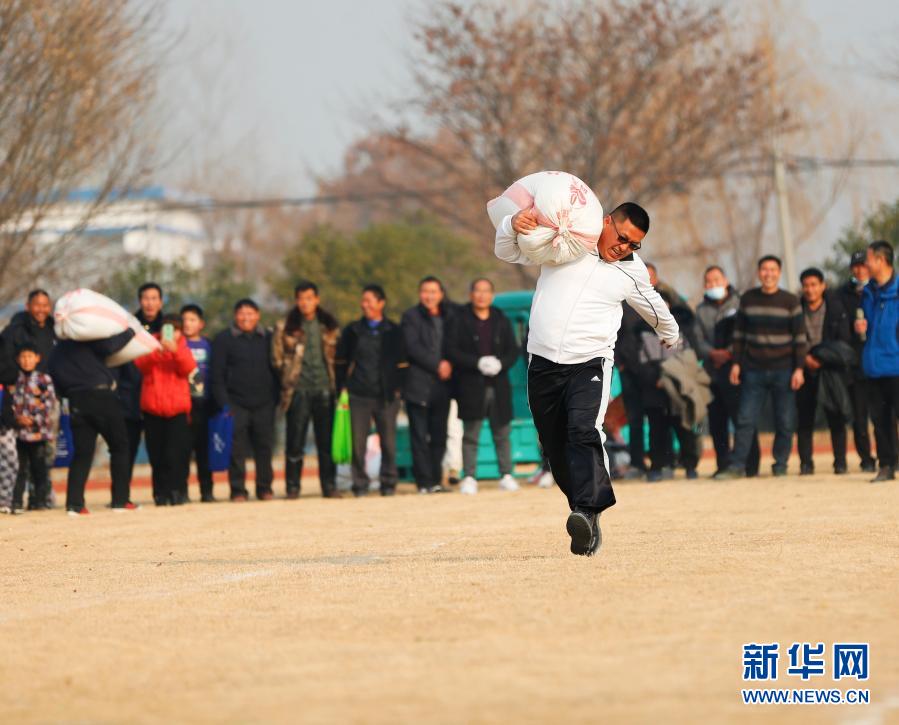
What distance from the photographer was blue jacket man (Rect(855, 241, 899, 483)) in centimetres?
1488

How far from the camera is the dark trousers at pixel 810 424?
16.9 meters

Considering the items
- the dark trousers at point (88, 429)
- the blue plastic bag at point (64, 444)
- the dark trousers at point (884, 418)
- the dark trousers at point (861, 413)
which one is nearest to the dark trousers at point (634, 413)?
the dark trousers at point (861, 413)

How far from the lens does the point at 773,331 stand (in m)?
16.7

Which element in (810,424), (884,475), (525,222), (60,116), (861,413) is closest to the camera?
(525,222)

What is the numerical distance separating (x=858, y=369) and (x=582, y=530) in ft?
27.1

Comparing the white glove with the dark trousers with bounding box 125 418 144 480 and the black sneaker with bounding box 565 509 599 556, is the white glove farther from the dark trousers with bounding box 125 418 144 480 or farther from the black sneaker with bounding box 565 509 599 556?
the black sneaker with bounding box 565 509 599 556

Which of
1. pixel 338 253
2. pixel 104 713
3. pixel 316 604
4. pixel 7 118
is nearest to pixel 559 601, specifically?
pixel 316 604

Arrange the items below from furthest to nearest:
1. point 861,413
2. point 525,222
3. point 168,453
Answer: point 861,413 → point 168,453 → point 525,222

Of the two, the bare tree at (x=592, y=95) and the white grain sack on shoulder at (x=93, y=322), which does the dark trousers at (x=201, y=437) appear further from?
the bare tree at (x=592, y=95)

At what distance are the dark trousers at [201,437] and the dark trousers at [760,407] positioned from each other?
17.6 feet

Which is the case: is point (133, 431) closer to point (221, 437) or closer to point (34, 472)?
point (221, 437)

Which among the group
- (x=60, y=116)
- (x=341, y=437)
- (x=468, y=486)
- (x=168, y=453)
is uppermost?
(x=60, y=116)

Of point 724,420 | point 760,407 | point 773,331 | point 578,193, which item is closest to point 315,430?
point 724,420

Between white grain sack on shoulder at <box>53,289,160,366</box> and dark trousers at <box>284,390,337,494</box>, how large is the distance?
86.4 inches
